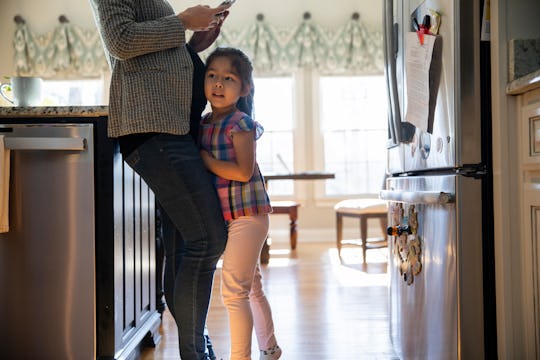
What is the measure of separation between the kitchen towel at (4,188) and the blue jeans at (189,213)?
0.44m

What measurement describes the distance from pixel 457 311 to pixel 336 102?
4.74m

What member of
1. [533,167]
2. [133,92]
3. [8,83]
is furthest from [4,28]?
[533,167]

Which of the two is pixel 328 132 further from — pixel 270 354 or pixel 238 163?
pixel 238 163

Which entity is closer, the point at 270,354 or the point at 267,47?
the point at 270,354

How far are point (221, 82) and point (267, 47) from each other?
14.3 ft

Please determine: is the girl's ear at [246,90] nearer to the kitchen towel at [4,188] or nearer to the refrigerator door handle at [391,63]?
the refrigerator door handle at [391,63]

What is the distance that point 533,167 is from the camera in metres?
1.00

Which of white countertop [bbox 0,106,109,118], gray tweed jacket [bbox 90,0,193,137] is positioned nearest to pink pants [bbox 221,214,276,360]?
gray tweed jacket [bbox 90,0,193,137]

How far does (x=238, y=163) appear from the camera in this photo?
1414 millimetres

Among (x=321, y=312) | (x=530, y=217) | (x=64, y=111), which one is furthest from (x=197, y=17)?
(x=321, y=312)

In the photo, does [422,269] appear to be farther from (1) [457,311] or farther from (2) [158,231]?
(2) [158,231]

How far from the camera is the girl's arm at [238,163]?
4.61ft

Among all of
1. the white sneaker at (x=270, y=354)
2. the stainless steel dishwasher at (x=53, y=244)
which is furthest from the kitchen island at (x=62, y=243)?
the white sneaker at (x=270, y=354)

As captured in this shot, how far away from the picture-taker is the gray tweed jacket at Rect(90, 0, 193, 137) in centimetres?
127
